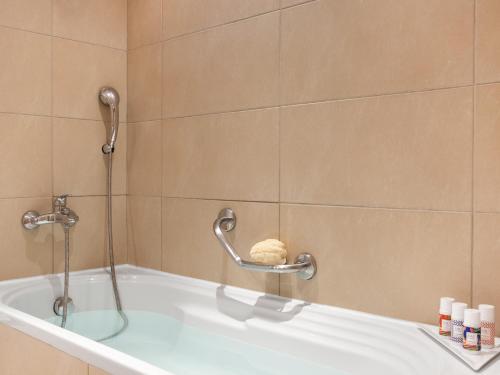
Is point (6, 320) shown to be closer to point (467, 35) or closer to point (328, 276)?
point (328, 276)

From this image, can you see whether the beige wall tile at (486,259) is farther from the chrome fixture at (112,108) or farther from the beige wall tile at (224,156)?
the chrome fixture at (112,108)

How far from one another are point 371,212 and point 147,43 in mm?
1390

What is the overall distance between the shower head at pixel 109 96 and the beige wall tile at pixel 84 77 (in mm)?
44

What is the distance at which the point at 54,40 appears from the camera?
7.22ft

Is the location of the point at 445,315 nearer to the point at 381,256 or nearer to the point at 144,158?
the point at 381,256

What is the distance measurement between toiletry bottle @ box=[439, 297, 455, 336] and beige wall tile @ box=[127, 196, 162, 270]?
134 centimetres

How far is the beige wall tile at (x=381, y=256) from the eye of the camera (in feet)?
4.55

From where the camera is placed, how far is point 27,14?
2.11m

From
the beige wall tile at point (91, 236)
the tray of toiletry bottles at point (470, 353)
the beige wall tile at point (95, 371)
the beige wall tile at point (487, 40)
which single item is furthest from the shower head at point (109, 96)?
the tray of toiletry bottles at point (470, 353)

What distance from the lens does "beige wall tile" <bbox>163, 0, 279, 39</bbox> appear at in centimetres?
187

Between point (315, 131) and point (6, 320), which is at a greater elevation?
point (315, 131)

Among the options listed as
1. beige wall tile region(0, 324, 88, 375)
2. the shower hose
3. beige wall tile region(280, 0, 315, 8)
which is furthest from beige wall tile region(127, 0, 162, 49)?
beige wall tile region(0, 324, 88, 375)

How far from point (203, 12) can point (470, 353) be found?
1590 millimetres

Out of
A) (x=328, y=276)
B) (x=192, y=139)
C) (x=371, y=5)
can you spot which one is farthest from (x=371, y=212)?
(x=192, y=139)
